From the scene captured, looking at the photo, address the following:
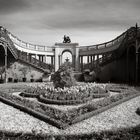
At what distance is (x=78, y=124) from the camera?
9.22m

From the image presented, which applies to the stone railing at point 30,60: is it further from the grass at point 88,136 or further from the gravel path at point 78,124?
the grass at point 88,136

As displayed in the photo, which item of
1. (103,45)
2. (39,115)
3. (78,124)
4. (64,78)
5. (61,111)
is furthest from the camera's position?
(103,45)

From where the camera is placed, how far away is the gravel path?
8.64 m

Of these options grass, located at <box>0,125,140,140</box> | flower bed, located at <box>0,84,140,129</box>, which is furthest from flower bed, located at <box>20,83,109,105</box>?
grass, located at <box>0,125,140,140</box>

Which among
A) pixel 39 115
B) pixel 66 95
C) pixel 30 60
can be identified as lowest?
pixel 39 115

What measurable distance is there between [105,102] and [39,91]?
5715mm

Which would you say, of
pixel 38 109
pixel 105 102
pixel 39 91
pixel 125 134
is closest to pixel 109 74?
pixel 39 91

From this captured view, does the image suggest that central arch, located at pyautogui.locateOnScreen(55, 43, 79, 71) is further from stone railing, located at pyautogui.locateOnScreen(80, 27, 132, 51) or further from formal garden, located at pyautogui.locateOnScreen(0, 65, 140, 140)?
formal garden, located at pyautogui.locateOnScreen(0, 65, 140, 140)

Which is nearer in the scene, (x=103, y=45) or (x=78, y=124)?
(x=78, y=124)

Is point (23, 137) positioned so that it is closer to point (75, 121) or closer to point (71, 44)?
point (75, 121)

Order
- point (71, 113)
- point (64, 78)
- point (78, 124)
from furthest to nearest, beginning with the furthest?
point (64, 78) < point (71, 113) < point (78, 124)

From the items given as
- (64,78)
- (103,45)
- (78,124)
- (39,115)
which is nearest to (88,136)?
(78,124)

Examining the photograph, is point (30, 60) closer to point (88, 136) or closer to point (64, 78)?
point (64, 78)

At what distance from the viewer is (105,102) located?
40.6 ft
